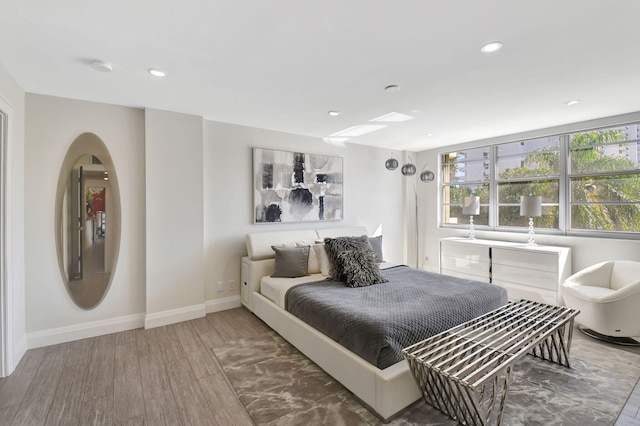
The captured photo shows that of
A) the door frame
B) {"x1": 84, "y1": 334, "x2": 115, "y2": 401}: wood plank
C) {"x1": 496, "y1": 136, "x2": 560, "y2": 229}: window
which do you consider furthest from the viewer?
{"x1": 496, "y1": 136, "x2": 560, "y2": 229}: window

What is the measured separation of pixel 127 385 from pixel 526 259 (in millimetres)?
4672

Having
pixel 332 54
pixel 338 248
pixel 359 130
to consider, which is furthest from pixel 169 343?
pixel 359 130

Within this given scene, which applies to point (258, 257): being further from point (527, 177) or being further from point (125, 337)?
point (527, 177)

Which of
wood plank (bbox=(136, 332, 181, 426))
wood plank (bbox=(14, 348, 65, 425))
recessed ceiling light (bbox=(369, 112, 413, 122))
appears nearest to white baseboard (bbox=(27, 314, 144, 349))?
wood plank (bbox=(14, 348, 65, 425))

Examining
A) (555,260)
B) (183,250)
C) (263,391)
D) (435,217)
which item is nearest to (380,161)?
(435,217)

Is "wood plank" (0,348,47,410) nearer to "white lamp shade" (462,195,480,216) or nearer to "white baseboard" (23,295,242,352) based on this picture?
"white baseboard" (23,295,242,352)

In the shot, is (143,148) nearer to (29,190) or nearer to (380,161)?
(29,190)

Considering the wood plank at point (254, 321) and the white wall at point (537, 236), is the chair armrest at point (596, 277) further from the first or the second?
→ the wood plank at point (254, 321)

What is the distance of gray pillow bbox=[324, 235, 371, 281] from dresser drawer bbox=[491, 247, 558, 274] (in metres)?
2.09

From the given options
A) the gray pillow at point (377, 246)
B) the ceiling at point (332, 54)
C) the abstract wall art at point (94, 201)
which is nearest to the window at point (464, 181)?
the ceiling at point (332, 54)

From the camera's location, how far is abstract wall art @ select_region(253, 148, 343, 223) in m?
4.22

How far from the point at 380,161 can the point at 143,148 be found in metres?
3.87

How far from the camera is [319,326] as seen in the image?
2576 millimetres

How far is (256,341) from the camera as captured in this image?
3.08 meters
